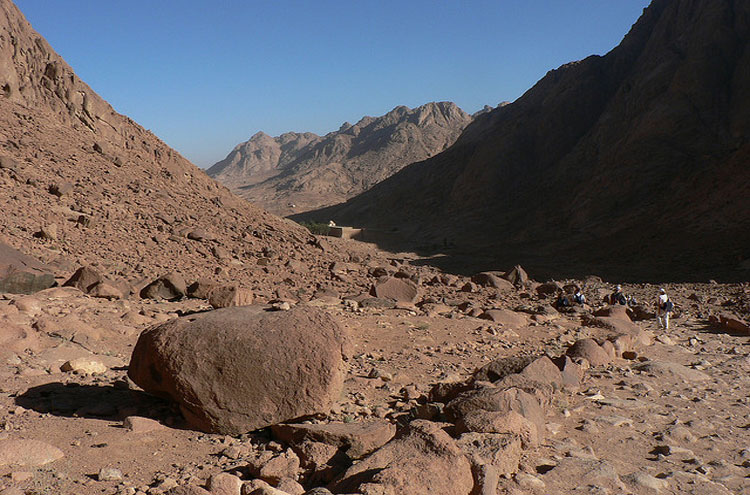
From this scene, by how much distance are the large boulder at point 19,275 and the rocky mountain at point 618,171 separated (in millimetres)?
16245

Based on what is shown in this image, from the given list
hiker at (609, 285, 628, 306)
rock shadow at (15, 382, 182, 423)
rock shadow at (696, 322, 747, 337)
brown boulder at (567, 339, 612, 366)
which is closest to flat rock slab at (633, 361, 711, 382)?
brown boulder at (567, 339, 612, 366)

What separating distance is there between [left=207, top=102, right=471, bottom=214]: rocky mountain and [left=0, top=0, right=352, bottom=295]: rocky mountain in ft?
123

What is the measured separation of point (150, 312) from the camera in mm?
7688

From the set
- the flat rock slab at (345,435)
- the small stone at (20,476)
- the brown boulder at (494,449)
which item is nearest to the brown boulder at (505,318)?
the brown boulder at (494,449)

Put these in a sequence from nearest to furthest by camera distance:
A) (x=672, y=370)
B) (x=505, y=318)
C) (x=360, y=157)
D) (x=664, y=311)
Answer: (x=672, y=370) → (x=505, y=318) → (x=664, y=311) → (x=360, y=157)

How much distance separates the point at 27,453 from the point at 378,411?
268 centimetres

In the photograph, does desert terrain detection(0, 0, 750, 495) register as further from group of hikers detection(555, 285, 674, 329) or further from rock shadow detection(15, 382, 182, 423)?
group of hikers detection(555, 285, 674, 329)

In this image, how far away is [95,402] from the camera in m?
4.46

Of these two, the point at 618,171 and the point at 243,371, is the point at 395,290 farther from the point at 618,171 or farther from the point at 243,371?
the point at 618,171

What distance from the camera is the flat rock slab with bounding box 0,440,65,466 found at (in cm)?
323

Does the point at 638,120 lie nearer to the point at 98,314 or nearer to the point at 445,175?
the point at 445,175

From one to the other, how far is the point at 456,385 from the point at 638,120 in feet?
97.0

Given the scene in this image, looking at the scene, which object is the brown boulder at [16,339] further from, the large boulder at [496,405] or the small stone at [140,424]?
the large boulder at [496,405]

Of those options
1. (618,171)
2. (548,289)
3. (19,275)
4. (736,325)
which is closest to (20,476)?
(19,275)
